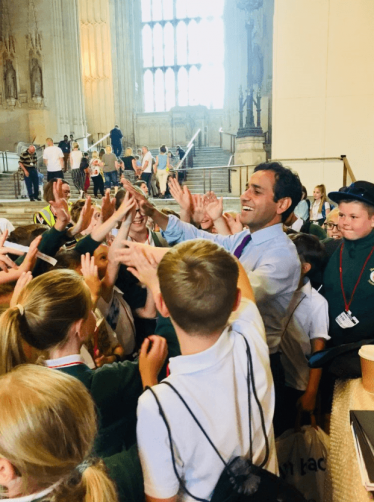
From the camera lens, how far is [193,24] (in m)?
24.5

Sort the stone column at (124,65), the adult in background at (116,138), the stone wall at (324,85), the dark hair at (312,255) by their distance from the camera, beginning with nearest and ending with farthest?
the dark hair at (312,255)
the stone wall at (324,85)
the adult in background at (116,138)
the stone column at (124,65)

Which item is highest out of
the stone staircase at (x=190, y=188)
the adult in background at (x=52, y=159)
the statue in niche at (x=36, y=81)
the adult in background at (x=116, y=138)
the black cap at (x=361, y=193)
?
the statue in niche at (x=36, y=81)

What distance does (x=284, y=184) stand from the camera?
2.17m

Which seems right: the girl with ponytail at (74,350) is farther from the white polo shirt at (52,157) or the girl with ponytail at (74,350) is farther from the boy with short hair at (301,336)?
the white polo shirt at (52,157)

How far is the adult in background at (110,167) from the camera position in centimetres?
1259

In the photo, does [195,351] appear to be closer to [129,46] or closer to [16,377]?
[16,377]

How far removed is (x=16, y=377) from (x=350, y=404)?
3.39 ft

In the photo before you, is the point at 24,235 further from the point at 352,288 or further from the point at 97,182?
the point at 97,182

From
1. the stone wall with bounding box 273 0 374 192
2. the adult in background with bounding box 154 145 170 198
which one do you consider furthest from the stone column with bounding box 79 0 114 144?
the stone wall with bounding box 273 0 374 192

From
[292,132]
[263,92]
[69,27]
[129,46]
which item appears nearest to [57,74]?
[69,27]

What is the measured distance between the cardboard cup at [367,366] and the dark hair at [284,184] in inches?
39.7

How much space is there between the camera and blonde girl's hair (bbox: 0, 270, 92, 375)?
1.31 metres

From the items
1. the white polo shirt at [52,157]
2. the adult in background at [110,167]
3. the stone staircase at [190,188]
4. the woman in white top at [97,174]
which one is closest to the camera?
the stone staircase at [190,188]

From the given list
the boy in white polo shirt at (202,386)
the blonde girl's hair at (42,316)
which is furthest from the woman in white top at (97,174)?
the boy in white polo shirt at (202,386)
